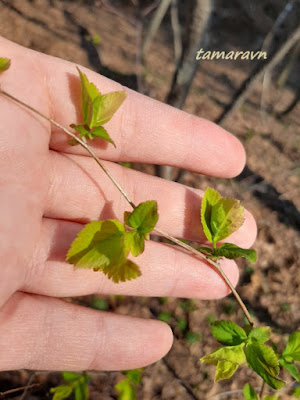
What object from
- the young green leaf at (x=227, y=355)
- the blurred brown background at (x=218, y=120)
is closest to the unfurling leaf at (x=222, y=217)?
the young green leaf at (x=227, y=355)

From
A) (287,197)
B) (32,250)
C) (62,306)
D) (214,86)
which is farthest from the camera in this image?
(214,86)

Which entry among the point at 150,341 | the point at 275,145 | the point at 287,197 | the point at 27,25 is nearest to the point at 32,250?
the point at 150,341

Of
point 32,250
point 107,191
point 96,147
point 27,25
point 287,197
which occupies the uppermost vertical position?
point 96,147

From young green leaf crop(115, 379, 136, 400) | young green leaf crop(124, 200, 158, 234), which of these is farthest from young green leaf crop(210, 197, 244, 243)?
young green leaf crop(115, 379, 136, 400)

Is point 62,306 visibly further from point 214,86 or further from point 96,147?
point 214,86

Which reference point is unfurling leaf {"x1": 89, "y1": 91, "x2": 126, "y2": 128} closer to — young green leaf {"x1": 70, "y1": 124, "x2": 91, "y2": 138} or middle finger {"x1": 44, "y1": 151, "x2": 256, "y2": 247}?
young green leaf {"x1": 70, "y1": 124, "x2": 91, "y2": 138}

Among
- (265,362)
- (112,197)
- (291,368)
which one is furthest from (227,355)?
(112,197)
